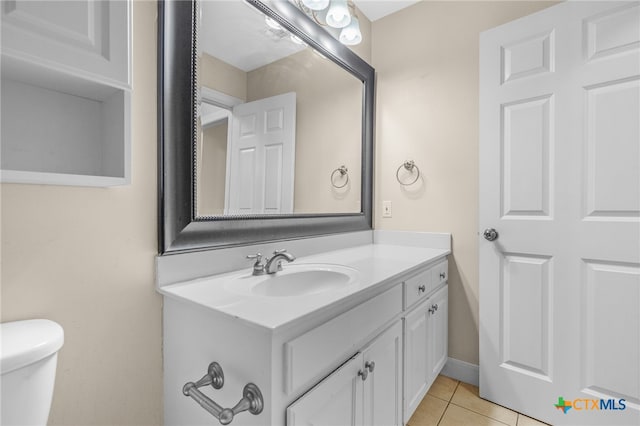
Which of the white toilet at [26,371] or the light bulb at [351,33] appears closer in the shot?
the white toilet at [26,371]

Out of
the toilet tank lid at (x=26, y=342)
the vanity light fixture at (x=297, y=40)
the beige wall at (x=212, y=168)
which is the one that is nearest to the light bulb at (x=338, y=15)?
the vanity light fixture at (x=297, y=40)

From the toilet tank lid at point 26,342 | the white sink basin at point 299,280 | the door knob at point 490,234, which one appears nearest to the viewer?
the toilet tank lid at point 26,342

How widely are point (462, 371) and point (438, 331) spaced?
372mm

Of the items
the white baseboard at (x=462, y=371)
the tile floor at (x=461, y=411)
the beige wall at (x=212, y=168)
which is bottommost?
the tile floor at (x=461, y=411)

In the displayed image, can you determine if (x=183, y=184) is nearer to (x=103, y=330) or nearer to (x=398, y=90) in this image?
(x=103, y=330)

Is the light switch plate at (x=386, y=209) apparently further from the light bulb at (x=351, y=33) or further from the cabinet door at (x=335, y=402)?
the cabinet door at (x=335, y=402)

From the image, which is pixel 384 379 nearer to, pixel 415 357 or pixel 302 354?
pixel 415 357

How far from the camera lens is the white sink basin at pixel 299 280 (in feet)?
3.56

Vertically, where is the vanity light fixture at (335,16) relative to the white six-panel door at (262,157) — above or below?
above

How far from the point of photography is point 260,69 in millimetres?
1363

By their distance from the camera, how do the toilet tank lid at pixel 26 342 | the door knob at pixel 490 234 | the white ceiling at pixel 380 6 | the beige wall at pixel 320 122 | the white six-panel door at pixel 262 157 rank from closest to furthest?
the toilet tank lid at pixel 26 342 → the white six-panel door at pixel 262 157 → the beige wall at pixel 320 122 → the door knob at pixel 490 234 → the white ceiling at pixel 380 6

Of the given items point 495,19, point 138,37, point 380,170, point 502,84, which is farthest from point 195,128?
point 495,19

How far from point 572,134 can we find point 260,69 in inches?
58.3

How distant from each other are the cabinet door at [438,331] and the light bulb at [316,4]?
1.62 meters
